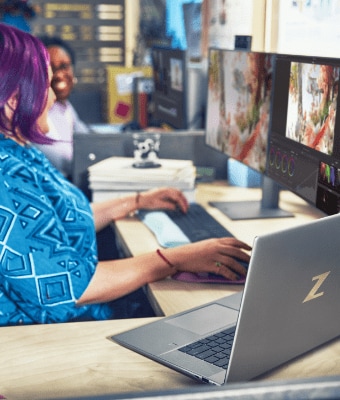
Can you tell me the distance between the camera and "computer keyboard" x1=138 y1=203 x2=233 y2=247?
1655mm

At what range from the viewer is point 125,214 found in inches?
76.7

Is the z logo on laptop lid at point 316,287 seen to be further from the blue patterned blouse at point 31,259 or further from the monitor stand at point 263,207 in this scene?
the monitor stand at point 263,207

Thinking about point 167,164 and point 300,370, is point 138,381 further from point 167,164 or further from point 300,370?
point 167,164

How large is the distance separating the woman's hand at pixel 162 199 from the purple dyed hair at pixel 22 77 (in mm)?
593

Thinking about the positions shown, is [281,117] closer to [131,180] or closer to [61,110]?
[131,180]

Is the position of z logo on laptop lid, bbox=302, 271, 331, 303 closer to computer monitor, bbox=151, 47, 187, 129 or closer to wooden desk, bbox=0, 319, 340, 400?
wooden desk, bbox=0, 319, 340, 400

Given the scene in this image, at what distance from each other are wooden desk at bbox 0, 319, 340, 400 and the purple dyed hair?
52 centimetres

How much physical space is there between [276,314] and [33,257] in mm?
572

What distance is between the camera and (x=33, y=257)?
124 centimetres

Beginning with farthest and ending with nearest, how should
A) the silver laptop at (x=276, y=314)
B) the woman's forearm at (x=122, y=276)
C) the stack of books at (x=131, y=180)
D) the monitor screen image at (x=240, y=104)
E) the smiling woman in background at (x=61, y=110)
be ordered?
the smiling woman in background at (x=61, y=110)
the stack of books at (x=131, y=180)
the monitor screen image at (x=240, y=104)
the woman's forearm at (x=122, y=276)
the silver laptop at (x=276, y=314)

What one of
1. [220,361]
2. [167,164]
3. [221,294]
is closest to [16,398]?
[220,361]

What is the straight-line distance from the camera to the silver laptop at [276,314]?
0.80 m

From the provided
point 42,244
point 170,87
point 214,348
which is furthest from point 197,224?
point 170,87

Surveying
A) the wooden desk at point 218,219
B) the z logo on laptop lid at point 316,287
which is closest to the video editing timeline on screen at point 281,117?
the wooden desk at point 218,219
